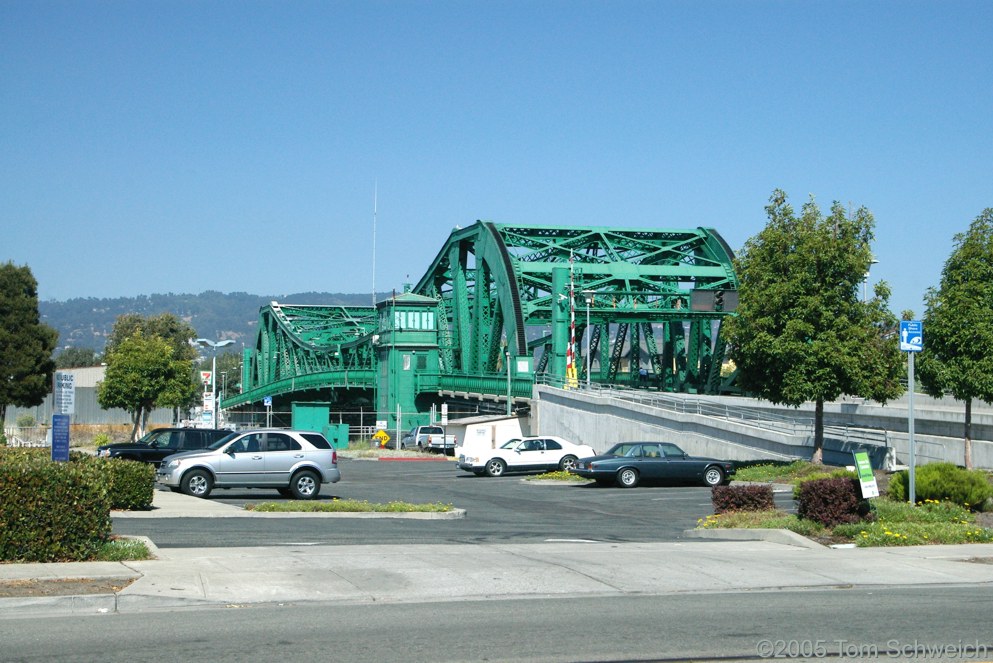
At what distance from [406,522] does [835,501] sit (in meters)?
7.98

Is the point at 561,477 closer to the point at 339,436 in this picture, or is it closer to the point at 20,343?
the point at 339,436

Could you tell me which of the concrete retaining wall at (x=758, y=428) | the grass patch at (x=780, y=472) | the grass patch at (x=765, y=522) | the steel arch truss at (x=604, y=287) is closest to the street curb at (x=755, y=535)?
the grass patch at (x=765, y=522)

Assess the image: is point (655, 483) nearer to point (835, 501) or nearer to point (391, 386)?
point (835, 501)

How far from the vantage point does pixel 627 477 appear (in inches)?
1314

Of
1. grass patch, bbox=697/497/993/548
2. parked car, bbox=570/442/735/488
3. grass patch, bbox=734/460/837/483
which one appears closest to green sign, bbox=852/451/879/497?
grass patch, bbox=697/497/993/548

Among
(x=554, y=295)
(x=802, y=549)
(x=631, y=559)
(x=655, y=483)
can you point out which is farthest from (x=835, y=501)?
(x=554, y=295)

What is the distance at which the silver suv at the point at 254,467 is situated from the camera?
89.6ft

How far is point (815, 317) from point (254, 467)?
1743 cm

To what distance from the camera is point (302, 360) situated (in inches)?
4380

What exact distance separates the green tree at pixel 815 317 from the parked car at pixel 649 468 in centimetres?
346

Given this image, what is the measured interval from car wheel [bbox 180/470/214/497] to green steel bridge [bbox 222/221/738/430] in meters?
29.7

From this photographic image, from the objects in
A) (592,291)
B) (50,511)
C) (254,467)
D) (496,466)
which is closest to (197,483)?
(254,467)

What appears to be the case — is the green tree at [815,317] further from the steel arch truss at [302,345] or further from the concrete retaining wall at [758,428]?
the steel arch truss at [302,345]

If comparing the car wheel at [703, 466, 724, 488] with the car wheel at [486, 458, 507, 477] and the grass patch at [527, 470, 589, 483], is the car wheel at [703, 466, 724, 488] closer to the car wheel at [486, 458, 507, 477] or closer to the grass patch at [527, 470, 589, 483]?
the grass patch at [527, 470, 589, 483]
